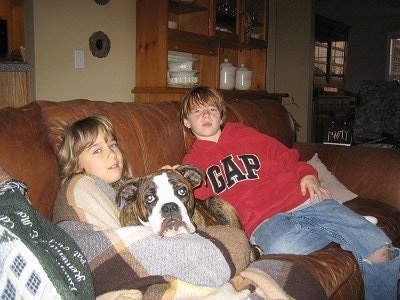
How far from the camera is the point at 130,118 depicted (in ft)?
7.30

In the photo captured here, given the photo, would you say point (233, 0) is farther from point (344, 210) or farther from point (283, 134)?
point (344, 210)

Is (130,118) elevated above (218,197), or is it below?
above

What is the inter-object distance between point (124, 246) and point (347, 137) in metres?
2.75

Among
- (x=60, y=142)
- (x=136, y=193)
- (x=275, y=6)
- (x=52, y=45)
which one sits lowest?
(x=136, y=193)

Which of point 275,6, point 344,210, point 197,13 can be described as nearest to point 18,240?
point 344,210

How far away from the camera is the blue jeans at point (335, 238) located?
1.89 m

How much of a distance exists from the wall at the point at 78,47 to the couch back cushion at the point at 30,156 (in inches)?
63.1

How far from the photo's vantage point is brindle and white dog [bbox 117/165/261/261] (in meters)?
1.51

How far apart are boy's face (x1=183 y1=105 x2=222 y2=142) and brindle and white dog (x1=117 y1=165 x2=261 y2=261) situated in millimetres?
498

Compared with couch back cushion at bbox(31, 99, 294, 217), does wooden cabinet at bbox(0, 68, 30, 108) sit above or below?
above

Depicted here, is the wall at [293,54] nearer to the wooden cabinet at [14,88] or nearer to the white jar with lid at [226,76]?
the white jar with lid at [226,76]

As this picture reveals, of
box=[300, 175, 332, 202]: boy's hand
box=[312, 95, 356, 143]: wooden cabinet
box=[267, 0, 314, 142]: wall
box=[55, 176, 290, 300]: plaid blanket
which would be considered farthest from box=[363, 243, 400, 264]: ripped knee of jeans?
box=[312, 95, 356, 143]: wooden cabinet

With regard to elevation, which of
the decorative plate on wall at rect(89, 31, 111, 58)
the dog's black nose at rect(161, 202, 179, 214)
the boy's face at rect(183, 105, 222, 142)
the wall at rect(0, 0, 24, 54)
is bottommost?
the dog's black nose at rect(161, 202, 179, 214)

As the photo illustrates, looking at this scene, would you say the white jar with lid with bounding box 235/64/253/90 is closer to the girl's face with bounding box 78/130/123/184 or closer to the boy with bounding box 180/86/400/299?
the boy with bounding box 180/86/400/299
